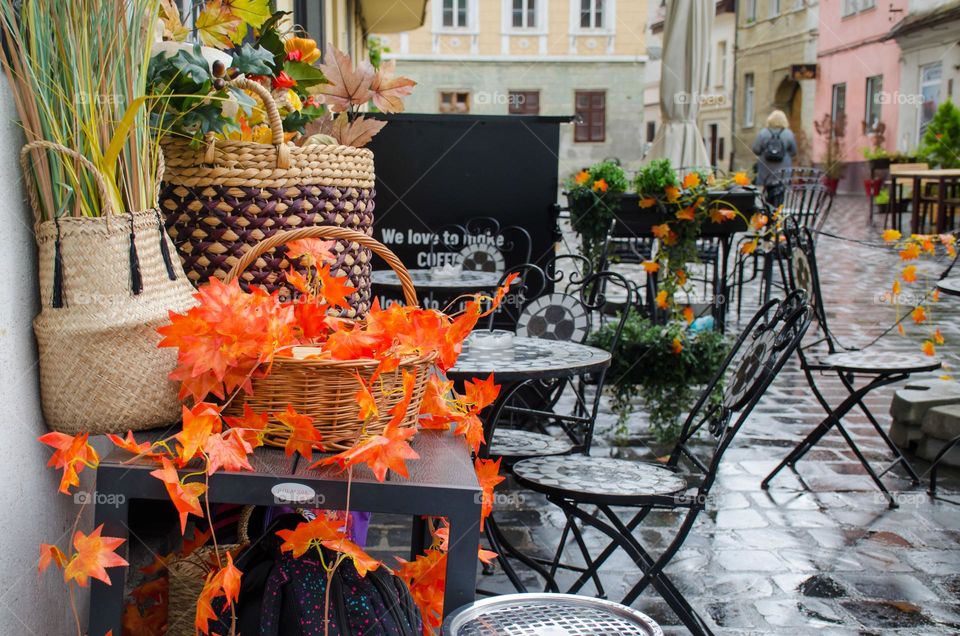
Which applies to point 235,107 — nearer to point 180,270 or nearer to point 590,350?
point 180,270

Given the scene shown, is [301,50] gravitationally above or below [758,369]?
above

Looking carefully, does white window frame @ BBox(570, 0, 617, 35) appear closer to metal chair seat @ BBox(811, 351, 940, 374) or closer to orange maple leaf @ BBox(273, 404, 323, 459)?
metal chair seat @ BBox(811, 351, 940, 374)

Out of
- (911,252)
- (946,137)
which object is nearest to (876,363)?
(911,252)

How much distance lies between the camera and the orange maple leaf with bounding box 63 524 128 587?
158 cm

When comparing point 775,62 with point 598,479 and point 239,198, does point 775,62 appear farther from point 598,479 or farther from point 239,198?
point 239,198

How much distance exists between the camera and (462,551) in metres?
1.69

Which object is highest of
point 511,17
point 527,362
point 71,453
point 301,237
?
point 511,17

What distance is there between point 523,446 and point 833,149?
25374 millimetres

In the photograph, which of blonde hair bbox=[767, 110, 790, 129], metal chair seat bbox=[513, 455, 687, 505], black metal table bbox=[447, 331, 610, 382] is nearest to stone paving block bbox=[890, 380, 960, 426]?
black metal table bbox=[447, 331, 610, 382]

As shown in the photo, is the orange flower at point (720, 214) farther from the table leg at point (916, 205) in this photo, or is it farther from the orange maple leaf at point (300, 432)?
the table leg at point (916, 205)

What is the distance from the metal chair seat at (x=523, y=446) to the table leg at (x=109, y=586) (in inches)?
67.9

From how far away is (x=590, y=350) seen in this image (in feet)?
11.0

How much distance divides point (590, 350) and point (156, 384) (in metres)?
1.86

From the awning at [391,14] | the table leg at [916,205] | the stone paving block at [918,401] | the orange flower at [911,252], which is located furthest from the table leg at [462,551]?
the table leg at [916,205]
